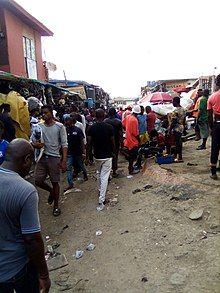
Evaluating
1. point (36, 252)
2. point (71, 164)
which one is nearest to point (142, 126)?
point (71, 164)

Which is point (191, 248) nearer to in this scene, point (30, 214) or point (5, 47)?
point (30, 214)

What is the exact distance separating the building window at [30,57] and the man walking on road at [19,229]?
1420 cm

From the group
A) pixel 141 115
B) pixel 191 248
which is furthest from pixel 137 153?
pixel 191 248

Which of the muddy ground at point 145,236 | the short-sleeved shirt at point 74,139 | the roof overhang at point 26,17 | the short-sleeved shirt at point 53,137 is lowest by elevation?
the muddy ground at point 145,236

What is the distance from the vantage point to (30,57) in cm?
1672

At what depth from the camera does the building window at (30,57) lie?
1594 centimetres

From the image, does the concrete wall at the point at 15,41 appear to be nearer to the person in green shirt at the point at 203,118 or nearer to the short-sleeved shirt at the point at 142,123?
the short-sleeved shirt at the point at 142,123

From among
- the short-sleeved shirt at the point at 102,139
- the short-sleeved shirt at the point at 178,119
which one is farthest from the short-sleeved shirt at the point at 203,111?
the short-sleeved shirt at the point at 102,139

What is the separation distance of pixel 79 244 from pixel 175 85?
106 ft

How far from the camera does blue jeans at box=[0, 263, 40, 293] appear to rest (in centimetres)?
241

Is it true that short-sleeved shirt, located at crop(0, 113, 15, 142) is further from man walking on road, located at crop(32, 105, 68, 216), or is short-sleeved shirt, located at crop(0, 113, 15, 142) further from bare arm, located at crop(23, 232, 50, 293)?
bare arm, located at crop(23, 232, 50, 293)

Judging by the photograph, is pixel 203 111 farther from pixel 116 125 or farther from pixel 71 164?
pixel 71 164

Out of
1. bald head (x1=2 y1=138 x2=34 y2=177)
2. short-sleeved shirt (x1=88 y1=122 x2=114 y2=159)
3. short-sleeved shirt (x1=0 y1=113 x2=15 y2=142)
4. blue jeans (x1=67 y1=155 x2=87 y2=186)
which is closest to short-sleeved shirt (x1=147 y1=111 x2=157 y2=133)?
blue jeans (x1=67 y1=155 x2=87 y2=186)

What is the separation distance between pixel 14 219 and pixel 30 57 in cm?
1540
